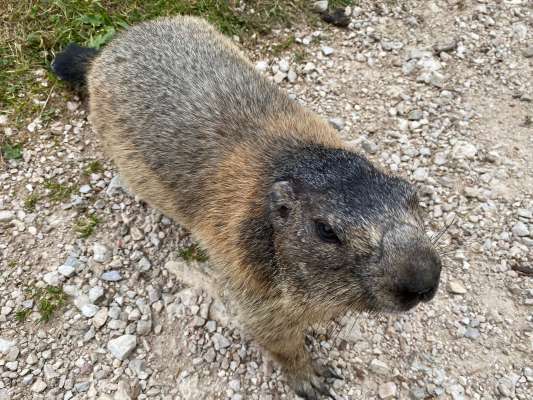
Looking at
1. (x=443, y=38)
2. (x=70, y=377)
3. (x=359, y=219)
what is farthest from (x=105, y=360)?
(x=443, y=38)

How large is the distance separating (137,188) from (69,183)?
94cm

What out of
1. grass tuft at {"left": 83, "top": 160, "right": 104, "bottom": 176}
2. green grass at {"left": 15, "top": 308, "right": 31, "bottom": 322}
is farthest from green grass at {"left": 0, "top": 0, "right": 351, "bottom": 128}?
green grass at {"left": 15, "top": 308, "right": 31, "bottom": 322}

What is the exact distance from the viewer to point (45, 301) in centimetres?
503

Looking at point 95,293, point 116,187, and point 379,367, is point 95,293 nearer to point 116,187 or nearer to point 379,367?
point 116,187

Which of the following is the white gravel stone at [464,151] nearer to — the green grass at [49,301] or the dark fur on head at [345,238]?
the dark fur on head at [345,238]

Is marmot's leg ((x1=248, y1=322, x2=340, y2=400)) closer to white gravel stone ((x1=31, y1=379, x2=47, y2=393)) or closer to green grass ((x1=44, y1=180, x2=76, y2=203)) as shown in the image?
white gravel stone ((x1=31, y1=379, x2=47, y2=393))

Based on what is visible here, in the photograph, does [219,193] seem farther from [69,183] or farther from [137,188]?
[69,183]

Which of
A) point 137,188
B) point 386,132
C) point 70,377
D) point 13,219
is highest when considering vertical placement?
point 386,132

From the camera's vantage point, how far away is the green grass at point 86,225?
5457 millimetres

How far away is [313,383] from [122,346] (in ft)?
5.95

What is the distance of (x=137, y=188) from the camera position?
5.40 metres

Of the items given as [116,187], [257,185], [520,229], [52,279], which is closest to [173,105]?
[257,185]

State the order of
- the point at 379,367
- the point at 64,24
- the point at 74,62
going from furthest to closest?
the point at 64,24 < the point at 74,62 < the point at 379,367

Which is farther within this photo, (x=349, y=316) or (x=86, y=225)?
(x=86, y=225)
